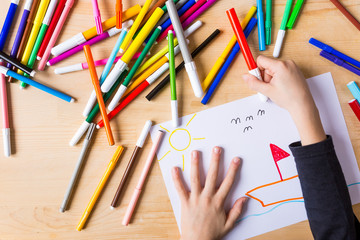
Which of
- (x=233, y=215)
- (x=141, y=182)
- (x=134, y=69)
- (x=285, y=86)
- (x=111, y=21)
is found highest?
(x=111, y=21)

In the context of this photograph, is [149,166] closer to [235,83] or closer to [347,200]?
[235,83]

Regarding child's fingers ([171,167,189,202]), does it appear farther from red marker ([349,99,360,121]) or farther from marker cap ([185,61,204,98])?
red marker ([349,99,360,121])

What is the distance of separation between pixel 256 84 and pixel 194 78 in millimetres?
126

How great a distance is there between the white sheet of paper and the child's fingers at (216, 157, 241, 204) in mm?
14

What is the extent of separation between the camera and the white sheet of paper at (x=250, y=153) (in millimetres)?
626

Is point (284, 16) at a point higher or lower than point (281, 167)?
higher

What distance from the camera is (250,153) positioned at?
2.07 ft

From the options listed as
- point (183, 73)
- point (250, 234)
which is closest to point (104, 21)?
point (183, 73)

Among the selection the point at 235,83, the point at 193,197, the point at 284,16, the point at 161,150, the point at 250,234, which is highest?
the point at 284,16

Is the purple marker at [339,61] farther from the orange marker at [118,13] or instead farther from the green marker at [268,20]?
the orange marker at [118,13]

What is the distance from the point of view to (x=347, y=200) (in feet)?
1.90

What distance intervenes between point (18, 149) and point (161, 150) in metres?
0.30

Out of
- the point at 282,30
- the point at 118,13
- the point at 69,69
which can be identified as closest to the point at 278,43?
the point at 282,30

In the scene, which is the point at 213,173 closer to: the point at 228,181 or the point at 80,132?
the point at 228,181
